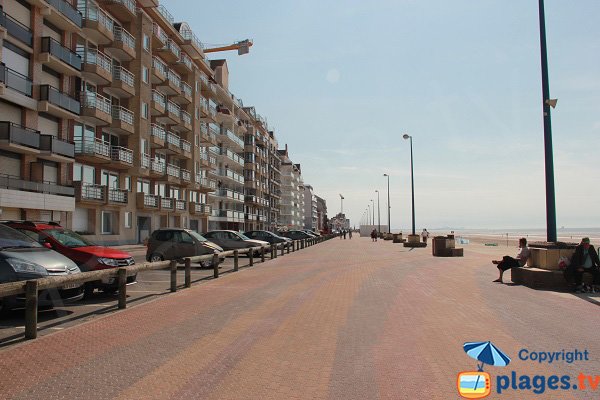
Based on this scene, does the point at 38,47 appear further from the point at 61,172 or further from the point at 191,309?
the point at 191,309

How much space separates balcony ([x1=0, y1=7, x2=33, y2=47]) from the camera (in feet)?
81.0

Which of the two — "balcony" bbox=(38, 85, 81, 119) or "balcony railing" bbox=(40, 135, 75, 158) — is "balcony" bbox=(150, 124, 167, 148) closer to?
"balcony" bbox=(38, 85, 81, 119)

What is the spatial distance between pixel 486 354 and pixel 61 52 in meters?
30.5

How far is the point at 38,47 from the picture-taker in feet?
89.8

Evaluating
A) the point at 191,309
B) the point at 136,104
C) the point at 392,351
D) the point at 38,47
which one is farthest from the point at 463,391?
the point at 136,104

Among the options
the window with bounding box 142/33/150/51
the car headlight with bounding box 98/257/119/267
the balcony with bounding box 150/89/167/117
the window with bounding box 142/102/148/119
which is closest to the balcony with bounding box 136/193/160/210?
the window with bounding box 142/102/148/119

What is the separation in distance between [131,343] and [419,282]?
9181mm

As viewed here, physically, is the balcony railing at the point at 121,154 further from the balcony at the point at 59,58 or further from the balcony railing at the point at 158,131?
the balcony at the point at 59,58

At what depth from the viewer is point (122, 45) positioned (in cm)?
3506

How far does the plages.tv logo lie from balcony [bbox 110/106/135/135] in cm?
3330

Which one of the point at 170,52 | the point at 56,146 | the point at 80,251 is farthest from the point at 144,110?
the point at 80,251

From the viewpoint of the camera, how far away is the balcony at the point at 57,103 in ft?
89.9

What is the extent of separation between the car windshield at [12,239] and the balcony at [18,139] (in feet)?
59.2

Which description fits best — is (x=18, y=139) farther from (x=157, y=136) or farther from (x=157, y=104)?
(x=157, y=104)
